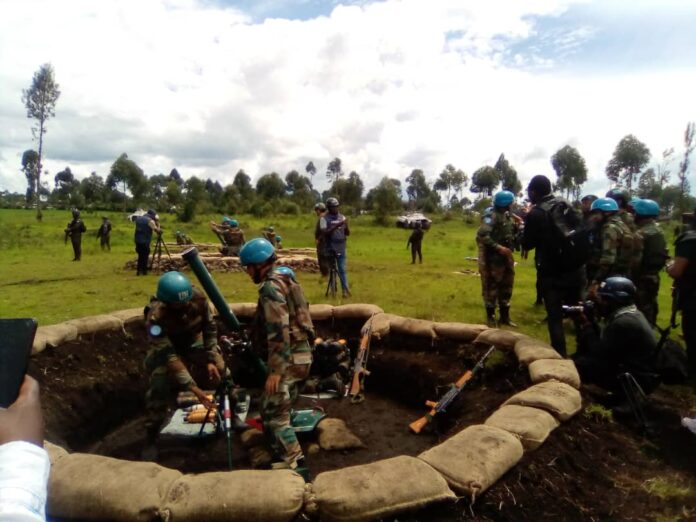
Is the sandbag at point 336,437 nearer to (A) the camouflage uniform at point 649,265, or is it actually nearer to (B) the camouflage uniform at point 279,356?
(B) the camouflage uniform at point 279,356

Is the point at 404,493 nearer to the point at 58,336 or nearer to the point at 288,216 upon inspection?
the point at 58,336

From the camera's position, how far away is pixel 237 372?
6.27m

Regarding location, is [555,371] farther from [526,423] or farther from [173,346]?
[173,346]

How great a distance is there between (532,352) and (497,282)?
196 cm

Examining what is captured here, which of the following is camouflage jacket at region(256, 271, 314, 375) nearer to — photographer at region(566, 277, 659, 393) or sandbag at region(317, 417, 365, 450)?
sandbag at region(317, 417, 365, 450)

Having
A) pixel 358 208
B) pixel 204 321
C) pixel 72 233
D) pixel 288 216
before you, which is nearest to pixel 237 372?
pixel 204 321

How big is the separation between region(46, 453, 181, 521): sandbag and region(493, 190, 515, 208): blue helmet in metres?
4.86

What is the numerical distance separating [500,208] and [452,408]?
275 cm

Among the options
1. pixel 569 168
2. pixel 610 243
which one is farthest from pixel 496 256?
pixel 569 168

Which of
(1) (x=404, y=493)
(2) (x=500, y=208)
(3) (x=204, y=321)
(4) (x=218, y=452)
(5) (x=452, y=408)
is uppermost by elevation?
(2) (x=500, y=208)

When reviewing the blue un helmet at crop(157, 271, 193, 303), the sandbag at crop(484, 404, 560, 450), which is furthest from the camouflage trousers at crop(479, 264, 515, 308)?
the blue un helmet at crop(157, 271, 193, 303)

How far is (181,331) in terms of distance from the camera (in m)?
4.62

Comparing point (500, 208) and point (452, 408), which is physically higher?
point (500, 208)

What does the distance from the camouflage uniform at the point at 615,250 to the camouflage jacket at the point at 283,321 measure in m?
3.79
